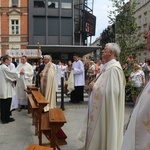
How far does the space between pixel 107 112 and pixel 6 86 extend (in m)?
3.93

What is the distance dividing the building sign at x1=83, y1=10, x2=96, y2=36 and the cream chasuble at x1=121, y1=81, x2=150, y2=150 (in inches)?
1226

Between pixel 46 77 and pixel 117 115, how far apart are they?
14.6 ft

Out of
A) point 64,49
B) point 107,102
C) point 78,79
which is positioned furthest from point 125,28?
point 64,49

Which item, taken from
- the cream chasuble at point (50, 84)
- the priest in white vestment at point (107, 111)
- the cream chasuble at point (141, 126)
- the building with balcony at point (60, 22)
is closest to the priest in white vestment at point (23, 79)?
the cream chasuble at point (50, 84)

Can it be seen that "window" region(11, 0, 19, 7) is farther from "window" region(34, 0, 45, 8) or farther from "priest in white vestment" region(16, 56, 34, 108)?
"priest in white vestment" region(16, 56, 34, 108)

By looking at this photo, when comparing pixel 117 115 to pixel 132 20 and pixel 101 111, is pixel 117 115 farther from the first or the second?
pixel 132 20

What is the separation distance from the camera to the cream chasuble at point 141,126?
1908 millimetres

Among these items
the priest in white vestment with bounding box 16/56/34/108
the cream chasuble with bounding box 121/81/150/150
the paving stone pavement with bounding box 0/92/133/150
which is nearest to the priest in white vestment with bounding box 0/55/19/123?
the paving stone pavement with bounding box 0/92/133/150

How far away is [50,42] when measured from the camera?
34.0 meters

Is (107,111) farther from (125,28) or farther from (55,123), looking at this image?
(125,28)

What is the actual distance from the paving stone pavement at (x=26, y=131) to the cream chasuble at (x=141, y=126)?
126 inches

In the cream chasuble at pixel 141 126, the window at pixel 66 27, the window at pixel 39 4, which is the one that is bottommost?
the cream chasuble at pixel 141 126

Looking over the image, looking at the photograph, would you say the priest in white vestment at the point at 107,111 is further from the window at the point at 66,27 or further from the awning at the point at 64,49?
the window at the point at 66,27

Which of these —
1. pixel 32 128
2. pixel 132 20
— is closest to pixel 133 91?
pixel 132 20
